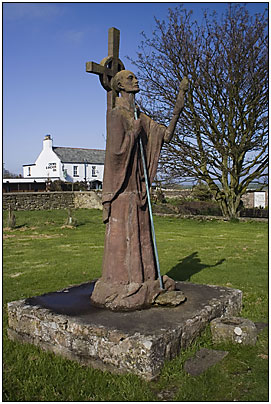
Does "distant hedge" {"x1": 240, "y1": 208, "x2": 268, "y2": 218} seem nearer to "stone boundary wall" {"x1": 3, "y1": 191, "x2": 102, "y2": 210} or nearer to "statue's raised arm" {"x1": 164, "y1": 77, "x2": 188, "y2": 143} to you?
"stone boundary wall" {"x1": 3, "y1": 191, "x2": 102, "y2": 210}

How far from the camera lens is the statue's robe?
5.47 meters

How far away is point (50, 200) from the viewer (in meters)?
27.0

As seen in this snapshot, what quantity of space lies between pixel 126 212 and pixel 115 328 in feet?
5.58

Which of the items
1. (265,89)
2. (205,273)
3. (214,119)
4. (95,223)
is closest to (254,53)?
(265,89)

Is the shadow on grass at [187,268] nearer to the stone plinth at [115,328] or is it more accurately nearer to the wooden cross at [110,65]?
the stone plinth at [115,328]

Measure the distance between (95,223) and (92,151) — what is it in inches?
1249

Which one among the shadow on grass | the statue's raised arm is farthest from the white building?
the statue's raised arm

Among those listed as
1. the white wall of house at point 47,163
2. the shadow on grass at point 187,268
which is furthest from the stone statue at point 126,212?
the white wall of house at point 47,163

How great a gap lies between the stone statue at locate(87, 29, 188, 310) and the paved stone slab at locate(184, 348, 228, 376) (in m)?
1.11

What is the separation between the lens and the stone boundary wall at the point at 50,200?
2494 centimetres

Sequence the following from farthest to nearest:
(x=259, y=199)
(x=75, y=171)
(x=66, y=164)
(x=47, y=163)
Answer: (x=47, y=163)
(x=75, y=171)
(x=66, y=164)
(x=259, y=199)

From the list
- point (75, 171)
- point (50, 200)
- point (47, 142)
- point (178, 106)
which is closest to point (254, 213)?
point (50, 200)

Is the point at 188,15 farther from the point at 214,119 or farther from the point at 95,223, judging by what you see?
the point at 95,223

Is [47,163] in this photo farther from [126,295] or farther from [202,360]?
[202,360]
